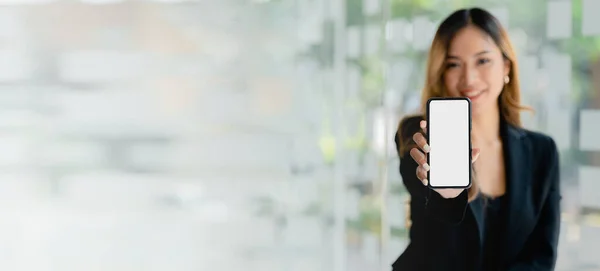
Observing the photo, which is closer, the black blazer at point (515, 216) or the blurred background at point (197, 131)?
the black blazer at point (515, 216)

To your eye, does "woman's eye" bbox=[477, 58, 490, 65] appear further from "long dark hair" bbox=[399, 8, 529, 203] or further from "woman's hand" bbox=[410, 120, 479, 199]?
"woman's hand" bbox=[410, 120, 479, 199]

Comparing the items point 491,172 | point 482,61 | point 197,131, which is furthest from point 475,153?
point 197,131

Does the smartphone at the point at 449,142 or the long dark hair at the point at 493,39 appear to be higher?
the long dark hair at the point at 493,39

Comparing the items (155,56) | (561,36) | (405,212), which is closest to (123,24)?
(155,56)

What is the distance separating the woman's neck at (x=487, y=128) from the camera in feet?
4.47

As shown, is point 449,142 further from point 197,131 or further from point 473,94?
point 197,131

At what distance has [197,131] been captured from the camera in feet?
5.26

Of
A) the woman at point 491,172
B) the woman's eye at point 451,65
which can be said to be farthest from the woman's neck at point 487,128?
the woman's eye at point 451,65

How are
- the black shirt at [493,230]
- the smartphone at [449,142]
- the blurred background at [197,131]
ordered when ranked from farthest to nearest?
1. the blurred background at [197,131]
2. the black shirt at [493,230]
3. the smartphone at [449,142]

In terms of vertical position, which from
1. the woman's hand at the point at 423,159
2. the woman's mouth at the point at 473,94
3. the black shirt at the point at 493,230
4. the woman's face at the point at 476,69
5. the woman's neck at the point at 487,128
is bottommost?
the black shirt at the point at 493,230

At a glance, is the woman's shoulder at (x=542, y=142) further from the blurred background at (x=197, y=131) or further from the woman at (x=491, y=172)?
the blurred background at (x=197, y=131)

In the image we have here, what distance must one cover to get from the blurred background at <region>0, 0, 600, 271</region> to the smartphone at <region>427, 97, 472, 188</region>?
0.76ft

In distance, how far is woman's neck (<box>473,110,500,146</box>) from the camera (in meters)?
1.36

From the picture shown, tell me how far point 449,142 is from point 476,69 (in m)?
0.17
